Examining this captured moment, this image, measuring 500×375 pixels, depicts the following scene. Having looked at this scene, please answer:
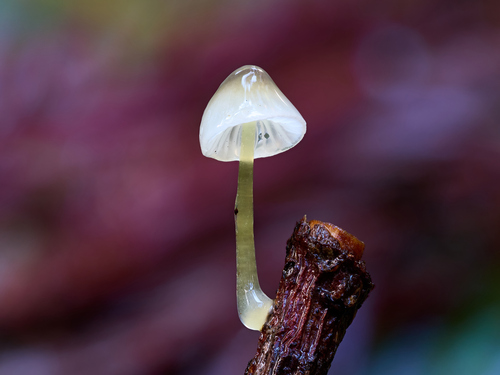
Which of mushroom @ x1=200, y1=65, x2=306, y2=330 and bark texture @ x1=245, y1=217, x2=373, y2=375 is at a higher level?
mushroom @ x1=200, y1=65, x2=306, y2=330

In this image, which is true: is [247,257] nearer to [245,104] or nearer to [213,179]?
[245,104]

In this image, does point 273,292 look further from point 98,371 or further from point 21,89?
point 21,89

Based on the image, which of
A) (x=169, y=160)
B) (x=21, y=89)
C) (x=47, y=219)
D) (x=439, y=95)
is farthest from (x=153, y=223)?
(x=439, y=95)

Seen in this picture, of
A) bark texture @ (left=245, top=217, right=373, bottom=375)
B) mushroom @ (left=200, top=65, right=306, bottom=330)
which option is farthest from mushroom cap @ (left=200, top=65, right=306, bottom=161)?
bark texture @ (left=245, top=217, right=373, bottom=375)

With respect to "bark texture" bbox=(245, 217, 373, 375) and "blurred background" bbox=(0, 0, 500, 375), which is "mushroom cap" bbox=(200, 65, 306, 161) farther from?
"blurred background" bbox=(0, 0, 500, 375)

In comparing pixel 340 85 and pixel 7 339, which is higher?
pixel 340 85
